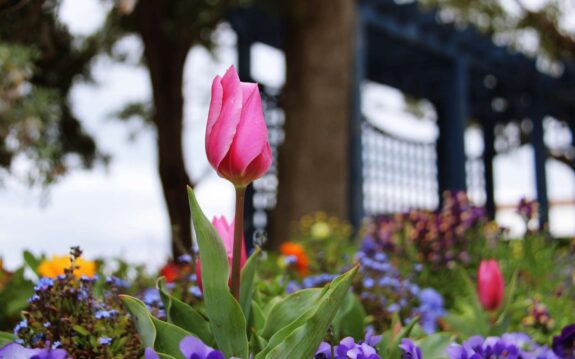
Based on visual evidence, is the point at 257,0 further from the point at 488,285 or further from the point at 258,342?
the point at 258,342

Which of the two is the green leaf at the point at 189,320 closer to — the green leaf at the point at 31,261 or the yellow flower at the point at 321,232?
the green leaf at the point at 31,261

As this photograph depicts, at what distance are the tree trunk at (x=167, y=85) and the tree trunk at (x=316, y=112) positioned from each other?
1.05 metres

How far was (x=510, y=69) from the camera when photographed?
1020 centimetres

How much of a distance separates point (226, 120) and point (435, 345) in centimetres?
79

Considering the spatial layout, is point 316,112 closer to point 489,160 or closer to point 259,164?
point 259,164

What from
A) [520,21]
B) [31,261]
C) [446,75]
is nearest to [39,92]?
[31,261]

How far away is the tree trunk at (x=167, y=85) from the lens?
696 cm

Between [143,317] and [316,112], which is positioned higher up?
[316,112]

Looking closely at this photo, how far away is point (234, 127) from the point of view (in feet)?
4.36

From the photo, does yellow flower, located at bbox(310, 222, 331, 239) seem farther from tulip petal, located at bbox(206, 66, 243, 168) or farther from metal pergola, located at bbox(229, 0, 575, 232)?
tulip petal, located at bbox(206, 66, 243, 168)

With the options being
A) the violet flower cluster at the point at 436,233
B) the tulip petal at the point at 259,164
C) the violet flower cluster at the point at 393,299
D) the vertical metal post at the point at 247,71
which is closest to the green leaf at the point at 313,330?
the tulip petal at the point at 259,164

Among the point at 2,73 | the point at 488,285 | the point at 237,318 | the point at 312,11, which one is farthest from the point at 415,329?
the point at 312,11

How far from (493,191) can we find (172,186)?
252 inches

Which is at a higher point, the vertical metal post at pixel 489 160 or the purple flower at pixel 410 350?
the vertical metal post at pixel 489 160
